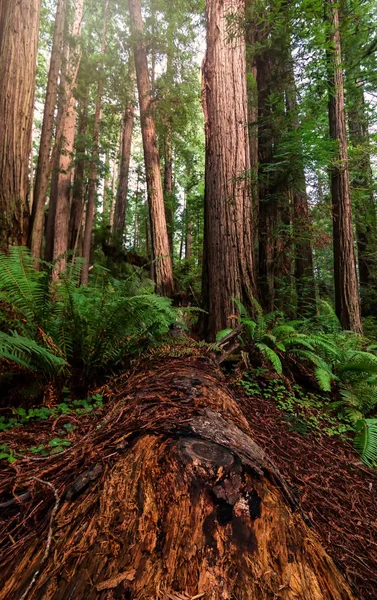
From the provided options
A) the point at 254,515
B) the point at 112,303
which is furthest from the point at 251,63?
the point at 254,515

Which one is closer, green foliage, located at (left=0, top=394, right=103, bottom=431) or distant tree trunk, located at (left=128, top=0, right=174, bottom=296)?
green foliage, located at (left=0, top=394, right=103, bottom=431)

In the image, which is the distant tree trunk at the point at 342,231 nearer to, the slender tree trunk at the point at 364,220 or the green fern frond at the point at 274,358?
the slender tree trunk at the point at 364,220

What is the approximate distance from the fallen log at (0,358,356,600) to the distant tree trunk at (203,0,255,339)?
3.00 metres

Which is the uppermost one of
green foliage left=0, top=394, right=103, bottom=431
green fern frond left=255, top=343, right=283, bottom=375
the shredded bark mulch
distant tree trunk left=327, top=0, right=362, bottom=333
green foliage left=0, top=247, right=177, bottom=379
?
distant tree trunk left=327, top=0, right=362, bottom=333

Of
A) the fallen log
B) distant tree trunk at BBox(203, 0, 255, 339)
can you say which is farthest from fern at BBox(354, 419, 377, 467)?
distant tree trunk at BBox(203, 0, 255, 339)

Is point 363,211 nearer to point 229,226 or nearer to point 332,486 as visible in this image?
point 229,226

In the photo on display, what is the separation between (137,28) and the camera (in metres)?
8.20

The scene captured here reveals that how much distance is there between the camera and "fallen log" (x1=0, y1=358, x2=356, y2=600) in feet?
2.27

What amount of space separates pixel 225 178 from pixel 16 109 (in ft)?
9.59

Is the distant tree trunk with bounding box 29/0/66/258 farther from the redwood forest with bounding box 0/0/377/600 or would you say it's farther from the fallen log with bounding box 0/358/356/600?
the fallen log with bounding box 0/358/356/600

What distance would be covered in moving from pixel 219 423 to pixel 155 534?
0.60 meters

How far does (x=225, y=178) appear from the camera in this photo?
14.2 ft

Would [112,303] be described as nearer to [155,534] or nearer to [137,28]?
[155,534]

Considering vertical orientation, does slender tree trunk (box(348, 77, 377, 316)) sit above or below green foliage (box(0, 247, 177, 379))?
above
